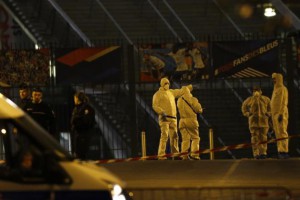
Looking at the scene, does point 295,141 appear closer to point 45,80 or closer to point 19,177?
point 45,80

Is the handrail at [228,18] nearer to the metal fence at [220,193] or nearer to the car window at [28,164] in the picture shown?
the metal fence at [220,193]

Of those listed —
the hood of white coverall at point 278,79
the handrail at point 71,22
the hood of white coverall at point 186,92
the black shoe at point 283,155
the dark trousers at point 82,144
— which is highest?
the handrail at point 71,22

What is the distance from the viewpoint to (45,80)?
17438 millimetres

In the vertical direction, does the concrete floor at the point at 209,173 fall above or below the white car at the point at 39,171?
below

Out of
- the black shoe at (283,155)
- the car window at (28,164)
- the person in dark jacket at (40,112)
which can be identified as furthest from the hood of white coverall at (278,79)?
the car window at (28,164)

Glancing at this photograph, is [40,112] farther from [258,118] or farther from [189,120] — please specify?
[258,118]

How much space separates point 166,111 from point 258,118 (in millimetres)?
1944

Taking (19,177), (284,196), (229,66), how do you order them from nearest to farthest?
(19,177) < (284,196) < (229,66)

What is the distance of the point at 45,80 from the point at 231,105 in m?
5.65

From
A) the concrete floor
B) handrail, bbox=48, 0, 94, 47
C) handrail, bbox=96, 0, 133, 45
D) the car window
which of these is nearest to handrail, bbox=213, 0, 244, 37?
handrail, bbox=96, 0, 133, 45

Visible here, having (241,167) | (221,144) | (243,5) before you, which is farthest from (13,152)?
(243,5)

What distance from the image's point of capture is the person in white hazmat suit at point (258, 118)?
55.7 feet

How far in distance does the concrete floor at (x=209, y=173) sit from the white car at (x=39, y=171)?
5.99 meters

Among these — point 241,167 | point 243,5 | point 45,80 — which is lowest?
point 241,167
